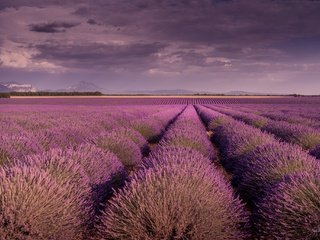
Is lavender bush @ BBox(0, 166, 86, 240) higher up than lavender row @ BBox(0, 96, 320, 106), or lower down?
higher up

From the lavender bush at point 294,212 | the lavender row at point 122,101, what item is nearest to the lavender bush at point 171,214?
the lavender bush at point 294,212

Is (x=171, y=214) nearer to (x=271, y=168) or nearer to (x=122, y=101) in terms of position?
(x=271, y=168)

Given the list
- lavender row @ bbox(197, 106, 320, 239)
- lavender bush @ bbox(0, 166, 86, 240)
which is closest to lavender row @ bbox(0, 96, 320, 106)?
lavender row @ bbox(197, 106, 320, 239)

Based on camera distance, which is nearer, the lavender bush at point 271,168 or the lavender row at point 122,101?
the lavender bush at point 271,168

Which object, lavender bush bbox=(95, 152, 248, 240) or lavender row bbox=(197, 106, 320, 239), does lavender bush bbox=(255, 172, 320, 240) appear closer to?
lavender row bbox=(197, 106, 320, 239)

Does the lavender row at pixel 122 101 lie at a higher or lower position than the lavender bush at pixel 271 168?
lower

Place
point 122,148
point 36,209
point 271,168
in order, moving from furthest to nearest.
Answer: point 122,148
point 271,168
point 36,209

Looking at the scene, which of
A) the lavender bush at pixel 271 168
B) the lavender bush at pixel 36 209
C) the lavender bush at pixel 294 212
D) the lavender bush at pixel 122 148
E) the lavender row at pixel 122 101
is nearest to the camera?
the lavender bush at pixel 36 209

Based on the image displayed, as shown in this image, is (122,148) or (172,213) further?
(122,148)

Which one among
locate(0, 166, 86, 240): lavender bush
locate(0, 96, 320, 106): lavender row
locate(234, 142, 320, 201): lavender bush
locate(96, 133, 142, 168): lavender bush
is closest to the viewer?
locate(0, 166, 86, 240): lavender bush

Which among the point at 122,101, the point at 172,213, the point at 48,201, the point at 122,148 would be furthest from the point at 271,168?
the point at 122,101

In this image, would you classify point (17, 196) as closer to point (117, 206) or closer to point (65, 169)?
point (117, 206)

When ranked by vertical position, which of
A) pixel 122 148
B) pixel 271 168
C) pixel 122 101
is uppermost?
pixel 271 168

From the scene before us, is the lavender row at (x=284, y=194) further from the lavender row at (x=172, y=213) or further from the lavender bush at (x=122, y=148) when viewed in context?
the lavender bush at (x=122, y=148)
